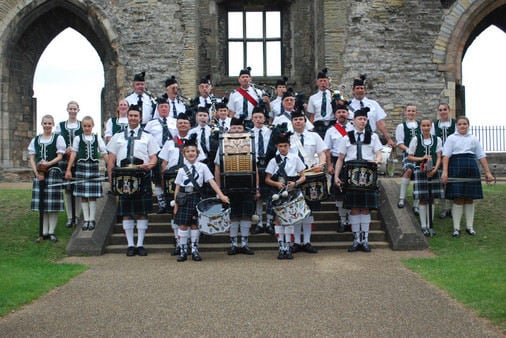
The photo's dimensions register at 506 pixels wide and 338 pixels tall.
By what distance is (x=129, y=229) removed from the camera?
32.2 ft

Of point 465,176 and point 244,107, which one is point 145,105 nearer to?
point 244,107

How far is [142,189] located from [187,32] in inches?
331

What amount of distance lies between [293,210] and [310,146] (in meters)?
1.24

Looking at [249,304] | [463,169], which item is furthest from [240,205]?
[463,169]

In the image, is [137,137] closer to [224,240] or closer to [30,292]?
[224,240]

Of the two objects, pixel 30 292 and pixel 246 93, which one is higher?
pixel 246 93

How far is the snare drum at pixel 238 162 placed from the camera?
9.21 m

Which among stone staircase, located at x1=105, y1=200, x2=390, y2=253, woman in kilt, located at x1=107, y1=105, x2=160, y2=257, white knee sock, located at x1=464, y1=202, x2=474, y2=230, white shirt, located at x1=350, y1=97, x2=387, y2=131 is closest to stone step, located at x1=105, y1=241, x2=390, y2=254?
stone staircase, located at x1=105, y1=200, x2=390, y2=253

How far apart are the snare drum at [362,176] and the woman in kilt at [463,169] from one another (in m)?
1.37

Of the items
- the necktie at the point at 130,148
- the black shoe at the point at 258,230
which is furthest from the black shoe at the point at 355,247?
the necktie at the point at 130,148

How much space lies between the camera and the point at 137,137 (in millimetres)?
9742

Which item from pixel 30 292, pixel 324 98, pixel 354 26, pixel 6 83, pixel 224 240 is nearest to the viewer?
pixel 30 292

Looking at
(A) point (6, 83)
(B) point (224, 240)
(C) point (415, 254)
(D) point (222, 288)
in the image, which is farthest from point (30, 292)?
(A) point (6, 83)

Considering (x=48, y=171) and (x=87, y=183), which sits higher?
(x=48, y=171)
